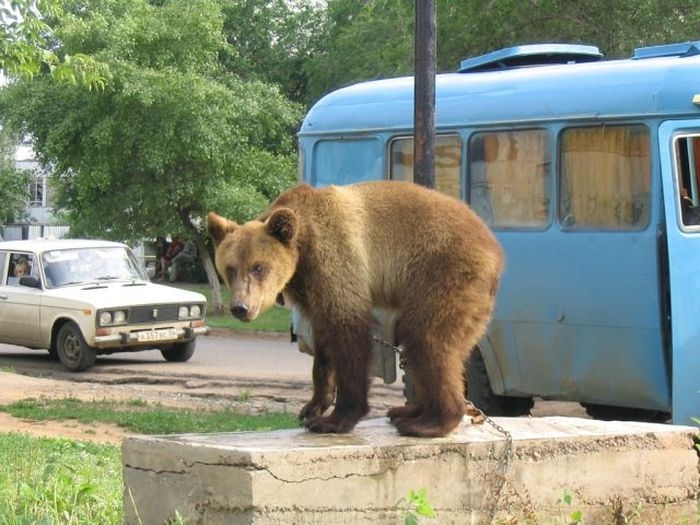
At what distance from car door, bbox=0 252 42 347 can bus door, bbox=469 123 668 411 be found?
899cm

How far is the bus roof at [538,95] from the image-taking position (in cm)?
993

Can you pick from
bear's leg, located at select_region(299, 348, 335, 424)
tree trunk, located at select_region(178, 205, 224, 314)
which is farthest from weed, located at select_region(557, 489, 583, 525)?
tree trunk, located at select_region(178, 205, 224, 314)

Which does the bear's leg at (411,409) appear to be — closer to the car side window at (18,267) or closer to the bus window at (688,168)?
the bus window at (688,168)

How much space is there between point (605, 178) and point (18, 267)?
11.0m

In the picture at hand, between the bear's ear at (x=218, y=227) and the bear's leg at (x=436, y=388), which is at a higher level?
the bear's ear at (x=218, y=227)

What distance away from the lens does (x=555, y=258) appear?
10.5 metres

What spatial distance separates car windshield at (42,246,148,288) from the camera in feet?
59.6

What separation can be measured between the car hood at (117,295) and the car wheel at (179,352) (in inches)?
27.4

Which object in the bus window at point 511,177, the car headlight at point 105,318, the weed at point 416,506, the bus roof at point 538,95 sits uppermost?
the bus roof at point 538,95

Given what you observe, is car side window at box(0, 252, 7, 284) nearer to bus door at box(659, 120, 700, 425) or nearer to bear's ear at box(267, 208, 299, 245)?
bus door at box(659, 120, 700, 425)

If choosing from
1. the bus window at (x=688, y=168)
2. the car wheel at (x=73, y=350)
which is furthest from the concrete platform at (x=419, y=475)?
the car wheel at (x=73, y=350)

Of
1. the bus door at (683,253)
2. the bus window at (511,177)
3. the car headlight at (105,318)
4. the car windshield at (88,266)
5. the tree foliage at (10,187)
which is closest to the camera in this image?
the bus door at (683,253)

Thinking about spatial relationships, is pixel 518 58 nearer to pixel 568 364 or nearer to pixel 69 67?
pixel 568 364

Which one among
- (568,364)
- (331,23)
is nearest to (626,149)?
(568,364)
